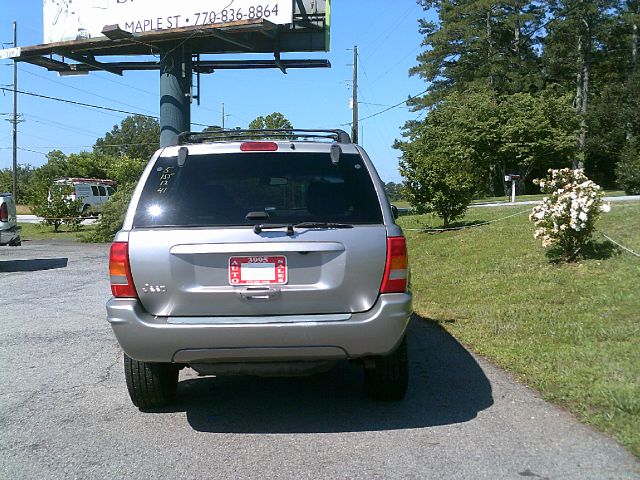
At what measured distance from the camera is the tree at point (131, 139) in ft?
394

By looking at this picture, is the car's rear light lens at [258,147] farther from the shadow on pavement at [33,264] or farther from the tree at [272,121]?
the tree at [272,121]

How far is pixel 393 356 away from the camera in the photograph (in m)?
4.79

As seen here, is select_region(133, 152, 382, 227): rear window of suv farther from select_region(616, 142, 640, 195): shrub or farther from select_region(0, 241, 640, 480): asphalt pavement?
select_region(616, 142, 640, 195): shrub

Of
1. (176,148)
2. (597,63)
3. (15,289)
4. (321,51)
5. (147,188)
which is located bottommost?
(15,289)

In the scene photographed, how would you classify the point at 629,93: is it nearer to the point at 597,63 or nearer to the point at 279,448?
the point at 597,63

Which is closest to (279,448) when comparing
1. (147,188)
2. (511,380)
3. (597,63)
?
(147,188)

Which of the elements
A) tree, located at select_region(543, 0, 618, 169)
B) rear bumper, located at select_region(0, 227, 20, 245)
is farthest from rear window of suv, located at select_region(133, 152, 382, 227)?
tree, located at select_region(543, 0, 618, 169)

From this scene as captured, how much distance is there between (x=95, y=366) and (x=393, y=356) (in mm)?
3024

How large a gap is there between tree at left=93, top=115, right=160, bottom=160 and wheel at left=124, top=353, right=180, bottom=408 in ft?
382

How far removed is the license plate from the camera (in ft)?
13.9

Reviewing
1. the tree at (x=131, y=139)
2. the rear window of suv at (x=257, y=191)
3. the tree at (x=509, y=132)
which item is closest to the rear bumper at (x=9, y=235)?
the rear window of suv at (x=257, y=191)

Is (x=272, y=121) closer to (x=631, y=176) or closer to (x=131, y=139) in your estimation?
(x=631, y=176)

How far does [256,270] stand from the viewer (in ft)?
13.9

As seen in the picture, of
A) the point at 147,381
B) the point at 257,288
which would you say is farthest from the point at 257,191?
the point at 147,381
